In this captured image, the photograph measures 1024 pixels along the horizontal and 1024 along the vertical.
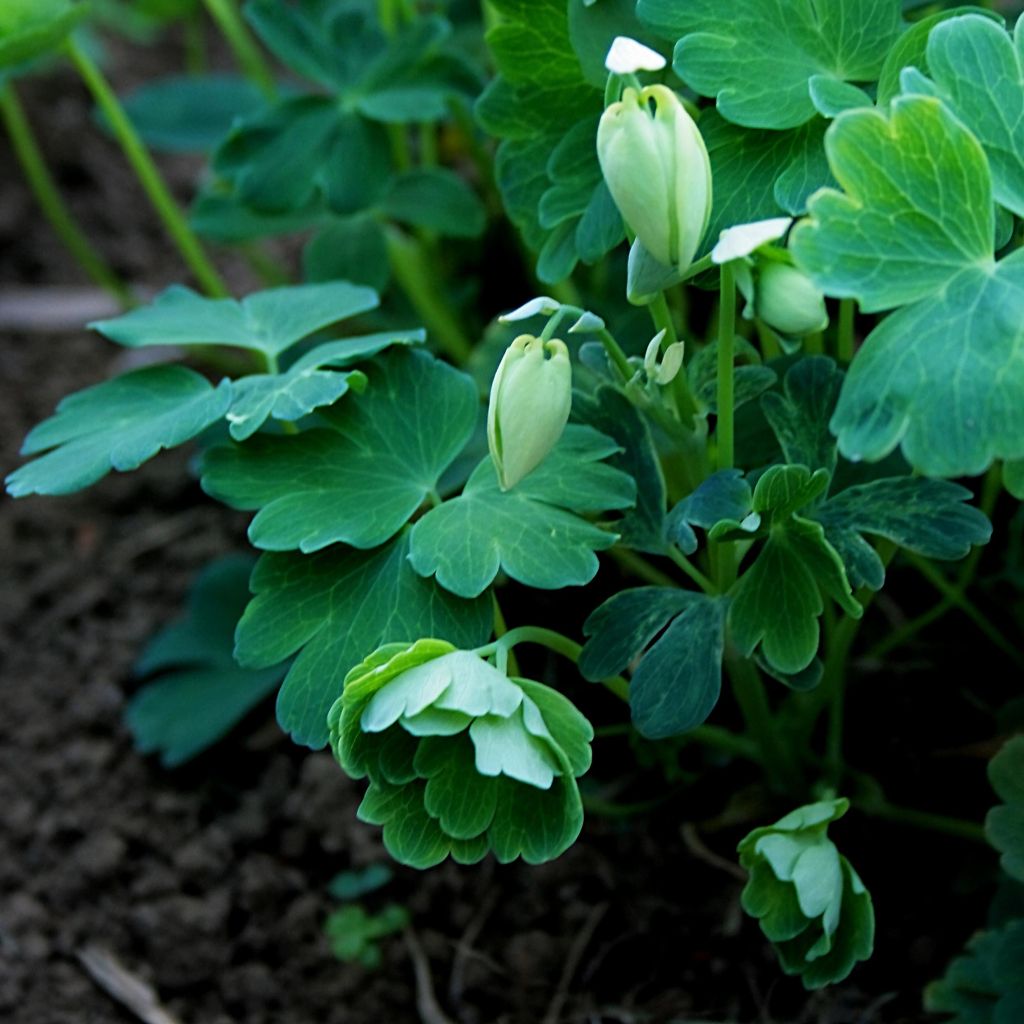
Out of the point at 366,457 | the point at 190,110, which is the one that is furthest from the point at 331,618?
the point at 190,110

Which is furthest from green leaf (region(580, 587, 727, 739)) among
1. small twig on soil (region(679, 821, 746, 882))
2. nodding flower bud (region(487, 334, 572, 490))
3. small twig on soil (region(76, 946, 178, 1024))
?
small twig on soil (region(76, 946, 178, 1024))

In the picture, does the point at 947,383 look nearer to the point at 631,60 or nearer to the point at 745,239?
the point at 745,239

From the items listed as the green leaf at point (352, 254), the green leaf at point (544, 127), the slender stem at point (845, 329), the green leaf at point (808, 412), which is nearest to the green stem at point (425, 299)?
the green leaf at point (352, 254)

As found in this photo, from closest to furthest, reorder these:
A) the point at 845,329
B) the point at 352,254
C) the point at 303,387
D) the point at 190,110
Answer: the point at 303,387 → the point at 845,329 → the point at 352,254 → the point at 190,110

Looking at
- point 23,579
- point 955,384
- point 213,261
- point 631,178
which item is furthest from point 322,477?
point 213,261

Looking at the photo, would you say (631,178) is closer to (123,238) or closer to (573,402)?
(573,402)

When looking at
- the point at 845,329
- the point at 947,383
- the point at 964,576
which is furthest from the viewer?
the point at 964,576

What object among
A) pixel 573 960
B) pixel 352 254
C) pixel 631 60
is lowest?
pixel 573 960
